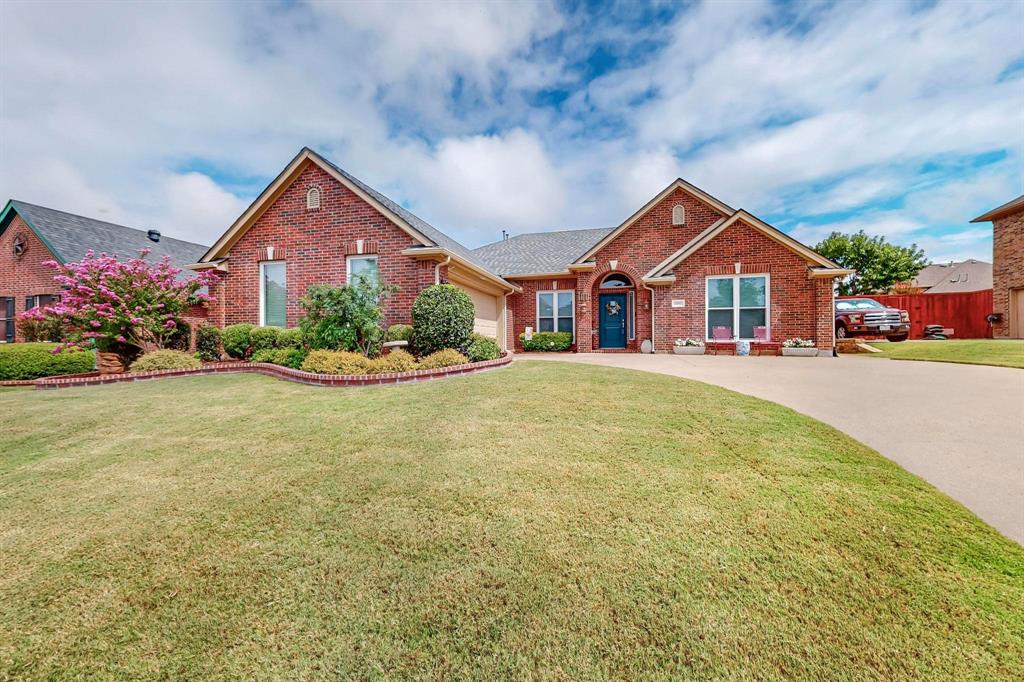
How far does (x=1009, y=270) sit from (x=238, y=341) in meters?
29.7

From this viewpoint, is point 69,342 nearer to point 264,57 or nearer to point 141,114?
point 141,114

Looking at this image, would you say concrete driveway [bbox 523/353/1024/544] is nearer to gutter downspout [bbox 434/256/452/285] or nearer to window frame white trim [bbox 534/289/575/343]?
gutter downspout [bbox 434/256/452/285]

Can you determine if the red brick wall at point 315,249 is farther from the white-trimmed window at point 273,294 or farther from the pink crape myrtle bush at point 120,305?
the pink crape myrtle bush at point 120,305

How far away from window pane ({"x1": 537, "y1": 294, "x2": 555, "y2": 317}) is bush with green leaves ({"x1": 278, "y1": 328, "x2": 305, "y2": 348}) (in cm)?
950

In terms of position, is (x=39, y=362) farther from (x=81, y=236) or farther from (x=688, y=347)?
(x=688, y=347)

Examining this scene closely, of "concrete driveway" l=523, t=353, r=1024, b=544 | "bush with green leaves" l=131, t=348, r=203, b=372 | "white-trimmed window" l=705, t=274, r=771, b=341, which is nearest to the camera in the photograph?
"concrete driveway" l=523, t=353, r=1024, b=544

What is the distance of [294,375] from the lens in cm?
784

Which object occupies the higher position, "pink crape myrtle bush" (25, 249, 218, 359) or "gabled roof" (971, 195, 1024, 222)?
"gabled roof" (971, 195, 1024, 222)

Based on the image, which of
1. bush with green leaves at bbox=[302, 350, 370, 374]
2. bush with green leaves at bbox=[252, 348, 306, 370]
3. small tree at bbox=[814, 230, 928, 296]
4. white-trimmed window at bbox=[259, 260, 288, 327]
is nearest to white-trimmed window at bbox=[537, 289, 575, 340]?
white-trimmed window at bbox=[259, 260, 288, 327]

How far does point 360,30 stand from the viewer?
834cm

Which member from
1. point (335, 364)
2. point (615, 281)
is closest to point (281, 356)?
point (335, 364)

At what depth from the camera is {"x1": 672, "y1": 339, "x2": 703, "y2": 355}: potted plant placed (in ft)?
44.3

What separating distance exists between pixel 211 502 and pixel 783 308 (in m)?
15.2

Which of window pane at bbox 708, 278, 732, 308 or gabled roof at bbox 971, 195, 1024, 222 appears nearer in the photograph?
window pane at bbox 708, 278, 732, 308
